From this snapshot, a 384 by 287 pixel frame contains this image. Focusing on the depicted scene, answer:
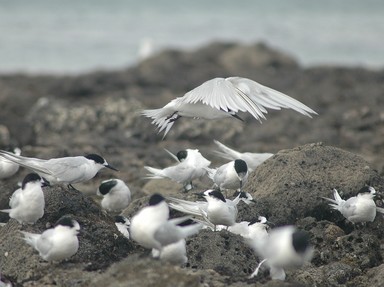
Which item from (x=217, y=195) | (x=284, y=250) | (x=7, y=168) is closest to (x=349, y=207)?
(x=217, y=195)

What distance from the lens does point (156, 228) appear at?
5805mm

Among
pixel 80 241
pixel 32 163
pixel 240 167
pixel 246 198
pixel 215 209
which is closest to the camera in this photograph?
pixel 80 241

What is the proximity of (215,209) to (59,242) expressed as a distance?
1.61 meters

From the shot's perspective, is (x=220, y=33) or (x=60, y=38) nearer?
(x=60, y=38)

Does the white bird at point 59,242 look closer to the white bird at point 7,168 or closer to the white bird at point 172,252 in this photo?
the white bird at point 172,252

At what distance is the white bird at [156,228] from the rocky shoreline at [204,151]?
0.14 metres

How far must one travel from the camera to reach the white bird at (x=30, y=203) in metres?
6.63

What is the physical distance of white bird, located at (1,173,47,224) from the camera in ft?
21.8

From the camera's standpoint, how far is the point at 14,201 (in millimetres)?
6898

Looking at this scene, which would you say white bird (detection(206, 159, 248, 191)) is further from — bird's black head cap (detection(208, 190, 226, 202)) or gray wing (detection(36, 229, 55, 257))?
gray wing (detection(36, 229, 55, 257))

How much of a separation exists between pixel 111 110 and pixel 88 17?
2588cm

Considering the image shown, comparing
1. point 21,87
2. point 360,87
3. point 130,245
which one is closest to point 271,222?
point 130,245

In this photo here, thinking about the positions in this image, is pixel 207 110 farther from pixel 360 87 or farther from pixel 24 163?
pixel 360 87

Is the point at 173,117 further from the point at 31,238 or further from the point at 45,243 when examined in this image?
the point at 45,243
